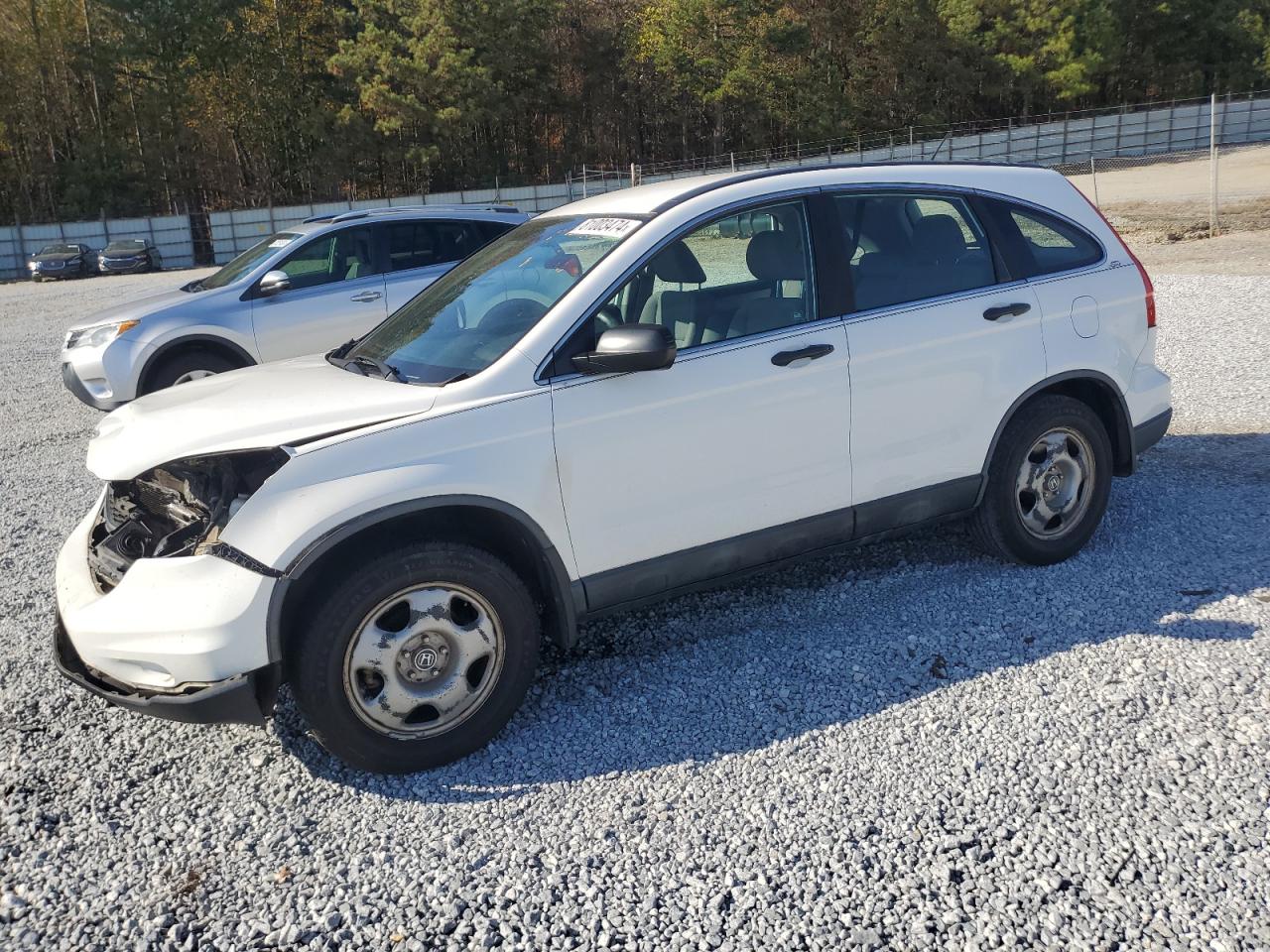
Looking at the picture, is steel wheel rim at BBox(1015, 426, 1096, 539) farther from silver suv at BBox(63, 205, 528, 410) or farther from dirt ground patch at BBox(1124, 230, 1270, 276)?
dirt ground patch at BBox(1124, 230, 1270, 276)

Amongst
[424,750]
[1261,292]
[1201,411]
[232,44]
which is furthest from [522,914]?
[232,44]

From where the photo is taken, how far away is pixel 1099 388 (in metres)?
4.91

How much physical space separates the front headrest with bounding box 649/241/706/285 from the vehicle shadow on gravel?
1.49m

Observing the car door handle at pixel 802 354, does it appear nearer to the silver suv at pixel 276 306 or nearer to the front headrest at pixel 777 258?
the front headrest at pixel 777 258

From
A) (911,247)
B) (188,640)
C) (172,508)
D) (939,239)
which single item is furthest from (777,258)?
(188,640)

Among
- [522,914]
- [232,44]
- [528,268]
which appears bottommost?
[522,914]

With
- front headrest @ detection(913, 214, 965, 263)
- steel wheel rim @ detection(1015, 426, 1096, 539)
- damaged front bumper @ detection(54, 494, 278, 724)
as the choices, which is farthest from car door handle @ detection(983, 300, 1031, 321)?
damaged front bumper @ detection(54, 494, 278, 724)

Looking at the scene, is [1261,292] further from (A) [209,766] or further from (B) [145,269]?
(B) [145,269]

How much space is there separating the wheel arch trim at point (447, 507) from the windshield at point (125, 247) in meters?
34.9

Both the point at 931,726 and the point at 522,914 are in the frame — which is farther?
the point at 931,726

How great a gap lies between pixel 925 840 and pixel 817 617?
1.55 metres

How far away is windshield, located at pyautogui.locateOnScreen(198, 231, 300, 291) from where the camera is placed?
371 inches

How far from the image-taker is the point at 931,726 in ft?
12.0

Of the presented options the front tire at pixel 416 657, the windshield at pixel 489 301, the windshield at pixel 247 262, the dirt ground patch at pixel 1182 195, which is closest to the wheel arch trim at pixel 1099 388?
the windshield at pixel 489 301
